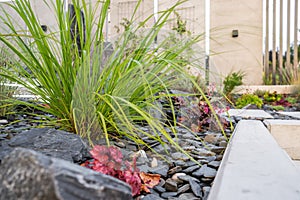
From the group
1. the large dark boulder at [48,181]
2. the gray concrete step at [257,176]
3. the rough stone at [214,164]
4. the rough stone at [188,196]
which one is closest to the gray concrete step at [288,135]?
the gray concrete step at [257,176]

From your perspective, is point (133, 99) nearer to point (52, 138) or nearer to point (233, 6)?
point (52, 138)

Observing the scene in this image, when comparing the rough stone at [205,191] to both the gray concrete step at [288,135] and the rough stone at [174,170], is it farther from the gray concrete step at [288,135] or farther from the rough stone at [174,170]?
the gray concrete step at [288,135]

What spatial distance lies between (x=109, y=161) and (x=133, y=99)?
0.43 m

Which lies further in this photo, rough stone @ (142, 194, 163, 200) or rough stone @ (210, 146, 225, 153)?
rough stone @ (210, 146, 225, 153)

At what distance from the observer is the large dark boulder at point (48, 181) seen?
288mm

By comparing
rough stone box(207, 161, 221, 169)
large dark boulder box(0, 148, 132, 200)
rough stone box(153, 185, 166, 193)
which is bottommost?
rough stone box(153, 185, 166, 193)

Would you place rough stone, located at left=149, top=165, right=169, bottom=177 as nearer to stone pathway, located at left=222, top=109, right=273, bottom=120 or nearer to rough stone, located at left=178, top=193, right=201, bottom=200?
rough stone, located at left=178, top=193, right=201, bottom=200

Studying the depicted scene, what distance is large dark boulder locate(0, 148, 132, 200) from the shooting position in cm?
29

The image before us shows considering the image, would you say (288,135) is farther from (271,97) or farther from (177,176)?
(271,97)

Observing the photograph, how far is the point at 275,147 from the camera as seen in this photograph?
34.6 inches

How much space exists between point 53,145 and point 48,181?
1.67 ft

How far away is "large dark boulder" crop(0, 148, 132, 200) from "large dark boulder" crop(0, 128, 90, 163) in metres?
0.41

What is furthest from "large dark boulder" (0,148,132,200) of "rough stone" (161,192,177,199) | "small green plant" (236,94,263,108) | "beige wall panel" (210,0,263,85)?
"beige wall panel" (210,0,263,85)

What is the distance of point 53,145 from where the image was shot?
77cm
